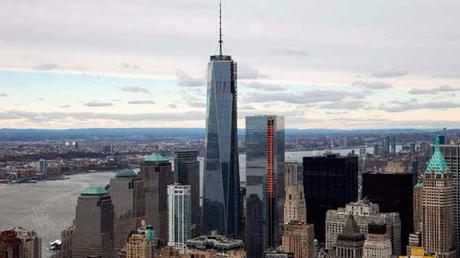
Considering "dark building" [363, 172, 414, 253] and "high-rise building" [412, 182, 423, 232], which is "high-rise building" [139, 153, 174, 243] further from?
"high-rise building" [412, 182, 423, 232]

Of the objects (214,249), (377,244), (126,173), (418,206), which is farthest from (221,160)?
(377,244)

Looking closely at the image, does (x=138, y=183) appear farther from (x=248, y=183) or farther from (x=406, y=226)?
(x=406, y=226)

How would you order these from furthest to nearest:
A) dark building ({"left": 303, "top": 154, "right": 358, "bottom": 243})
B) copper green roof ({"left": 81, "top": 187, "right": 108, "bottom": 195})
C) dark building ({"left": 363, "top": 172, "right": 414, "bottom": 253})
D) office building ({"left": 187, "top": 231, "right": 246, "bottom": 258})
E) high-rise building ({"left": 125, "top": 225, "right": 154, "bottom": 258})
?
1. dark building ({"left": 303, "top": 154, "right": 358, "bottom": 243})
2. dark building ({"left": 363, "top": 172, "right": 414, "bottom": 253})
3. copper green roof ({"left": 81, "top": 187, "right": 108, "bottom": 195})
4. high-rise building ({"left": 125, "top": 225, "right": 154, "bottom": 258})
5. office building ({"left": 187, "top": 231, "right": 246, "bottom": 258})

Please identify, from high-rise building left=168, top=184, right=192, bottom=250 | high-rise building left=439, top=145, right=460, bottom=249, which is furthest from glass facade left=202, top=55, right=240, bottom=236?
high-rise building left=439, top=145, right=460, bottom=249

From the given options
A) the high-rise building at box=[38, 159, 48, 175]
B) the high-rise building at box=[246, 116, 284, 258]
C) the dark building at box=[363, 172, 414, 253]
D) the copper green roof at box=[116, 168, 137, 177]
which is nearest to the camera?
the high-rise building at box=[38, 159, 48, 175]

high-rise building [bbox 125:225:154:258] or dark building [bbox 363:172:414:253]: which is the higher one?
dark building [bbox 363:172:414:253]

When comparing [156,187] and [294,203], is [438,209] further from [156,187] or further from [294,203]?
[156,187]

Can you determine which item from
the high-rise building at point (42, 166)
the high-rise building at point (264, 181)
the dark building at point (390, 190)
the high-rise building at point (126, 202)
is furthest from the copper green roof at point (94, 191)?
the dark building at point (390, 190)
